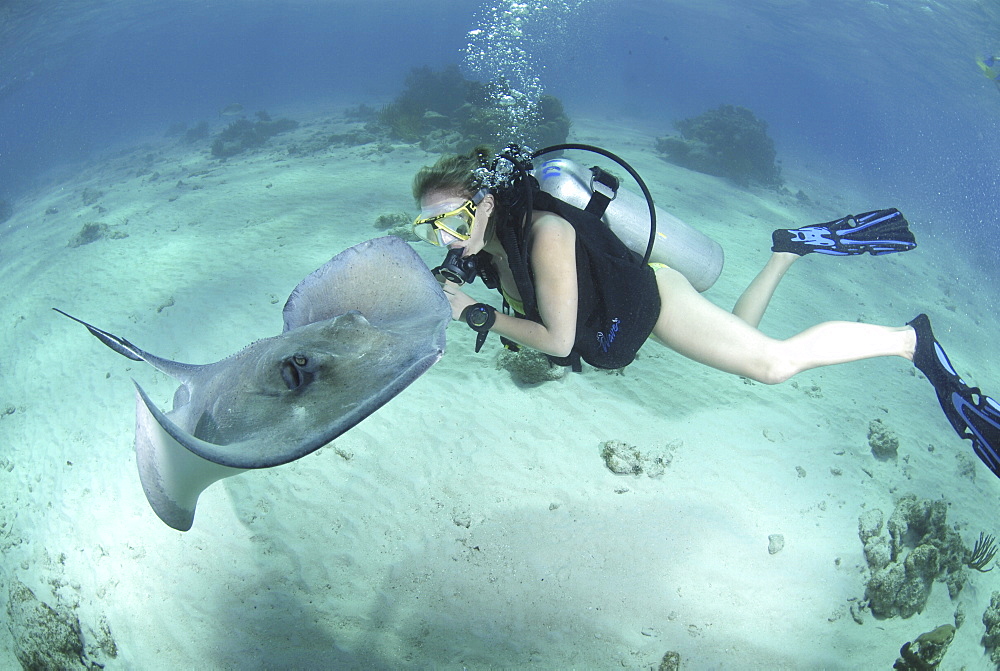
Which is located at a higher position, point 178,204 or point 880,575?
point 880,575

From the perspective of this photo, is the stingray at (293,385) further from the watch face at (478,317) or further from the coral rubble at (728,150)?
the coral rubble at (728,150)

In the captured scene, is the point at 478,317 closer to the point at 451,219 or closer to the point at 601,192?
the point at 451,219

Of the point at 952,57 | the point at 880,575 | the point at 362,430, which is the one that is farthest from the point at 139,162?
the point at 952,57

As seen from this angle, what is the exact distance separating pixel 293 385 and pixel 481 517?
8.51ft

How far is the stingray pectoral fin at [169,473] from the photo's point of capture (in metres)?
1.59

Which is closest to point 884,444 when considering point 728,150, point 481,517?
point 481,517

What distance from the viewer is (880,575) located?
12.7 feet

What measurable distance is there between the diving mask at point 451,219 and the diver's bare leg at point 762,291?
298cm

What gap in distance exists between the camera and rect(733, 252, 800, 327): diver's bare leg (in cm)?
432

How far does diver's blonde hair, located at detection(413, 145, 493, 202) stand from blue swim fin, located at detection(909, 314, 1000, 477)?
3.58 m

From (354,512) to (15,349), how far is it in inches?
296

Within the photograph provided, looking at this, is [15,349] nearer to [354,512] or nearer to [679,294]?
[354,512]

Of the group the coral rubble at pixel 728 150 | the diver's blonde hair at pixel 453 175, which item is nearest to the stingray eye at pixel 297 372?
the diver's blonde hair at pixel 453 175

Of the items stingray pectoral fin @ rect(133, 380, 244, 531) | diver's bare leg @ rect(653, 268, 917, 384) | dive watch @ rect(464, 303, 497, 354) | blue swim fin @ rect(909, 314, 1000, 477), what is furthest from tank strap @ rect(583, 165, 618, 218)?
stingray pectoral fin @ rect(133, 380, 244, 531)
